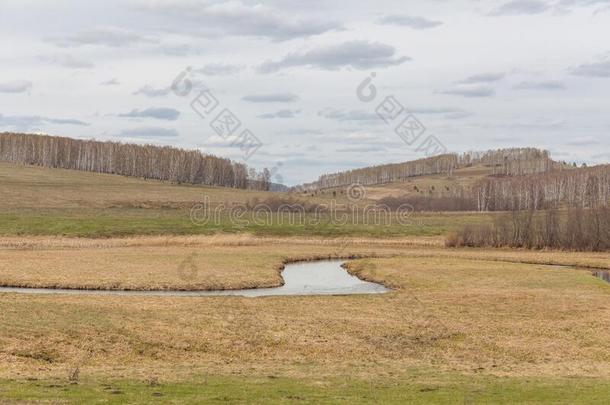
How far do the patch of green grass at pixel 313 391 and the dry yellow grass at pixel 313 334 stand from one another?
1847mm

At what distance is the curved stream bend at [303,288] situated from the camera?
155ft

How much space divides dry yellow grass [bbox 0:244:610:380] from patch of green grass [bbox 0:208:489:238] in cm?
4880

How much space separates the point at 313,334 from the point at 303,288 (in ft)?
66.2

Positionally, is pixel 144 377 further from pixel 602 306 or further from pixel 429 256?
pixel 429 256

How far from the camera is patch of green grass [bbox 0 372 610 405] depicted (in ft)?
63.1

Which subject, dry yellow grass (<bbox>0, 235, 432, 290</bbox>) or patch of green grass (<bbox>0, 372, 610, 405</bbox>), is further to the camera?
dry yellow grass (<bbox>0, 235, 432, 290</bbox>)

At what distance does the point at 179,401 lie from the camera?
62.2 ft

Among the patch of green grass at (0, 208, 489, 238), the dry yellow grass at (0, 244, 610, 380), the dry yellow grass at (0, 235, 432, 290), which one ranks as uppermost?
the patch of green grass at (0, 208, 489, 238)

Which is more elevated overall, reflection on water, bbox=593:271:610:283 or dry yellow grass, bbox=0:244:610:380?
reflection on water, bbox=593:271:610:283

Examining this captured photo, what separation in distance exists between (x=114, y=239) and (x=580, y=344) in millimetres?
64565

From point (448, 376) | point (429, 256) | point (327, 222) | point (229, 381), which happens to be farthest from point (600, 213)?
point (229, 381)

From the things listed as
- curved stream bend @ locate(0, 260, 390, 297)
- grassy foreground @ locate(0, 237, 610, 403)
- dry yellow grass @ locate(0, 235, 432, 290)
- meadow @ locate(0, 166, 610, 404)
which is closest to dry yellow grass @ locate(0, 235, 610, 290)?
dry yellow grass @ locate(0, 235, 432, 290)

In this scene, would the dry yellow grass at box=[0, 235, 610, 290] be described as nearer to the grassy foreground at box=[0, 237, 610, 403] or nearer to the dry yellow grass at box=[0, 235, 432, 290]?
the dry yellow grass at box=[0, 235, 432, 290]

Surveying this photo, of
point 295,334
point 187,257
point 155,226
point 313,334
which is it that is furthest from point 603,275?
point 155,226
